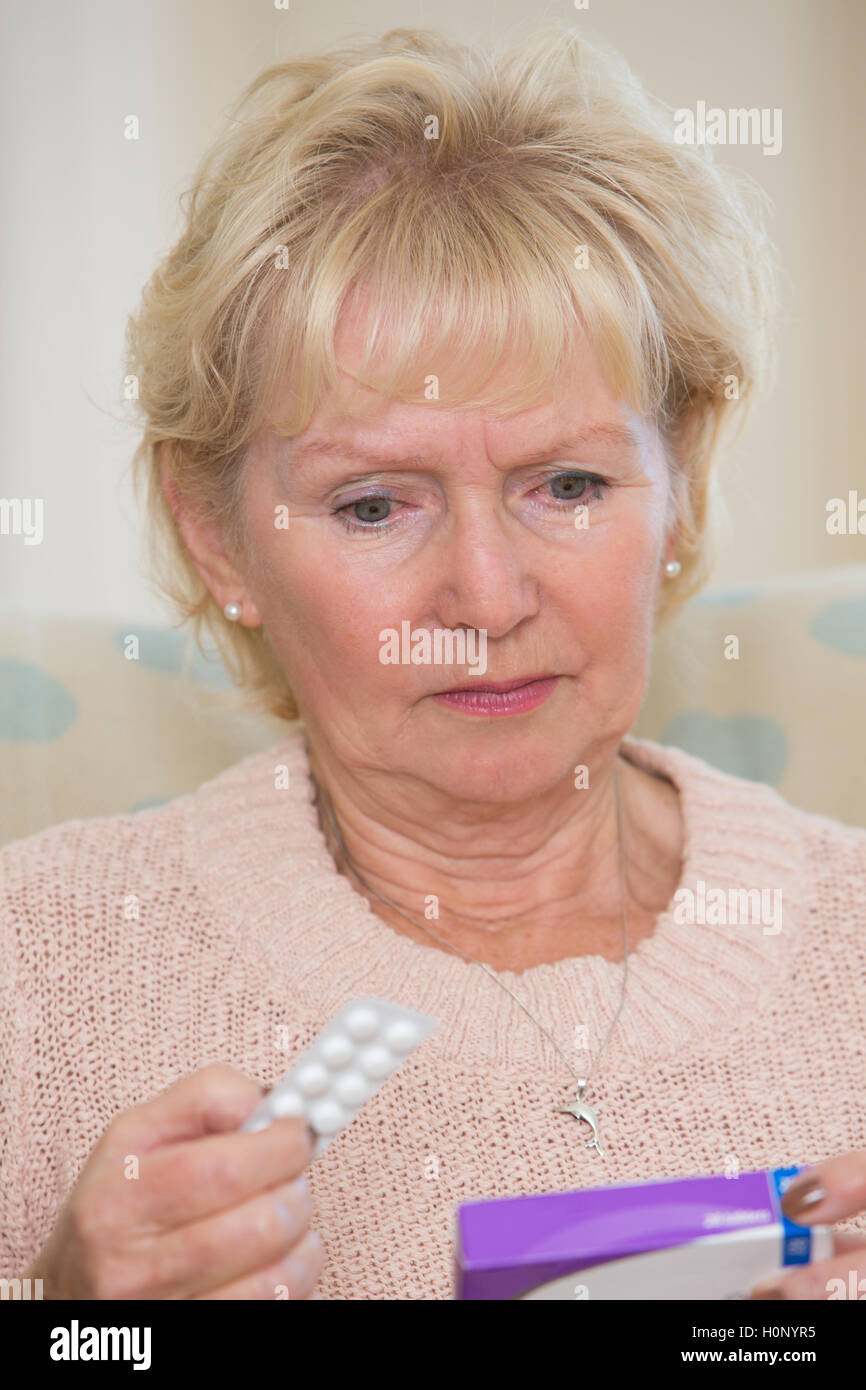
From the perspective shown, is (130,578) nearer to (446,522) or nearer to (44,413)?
(44,413)

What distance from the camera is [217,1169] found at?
0.80 metres

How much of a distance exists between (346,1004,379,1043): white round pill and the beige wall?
122cm

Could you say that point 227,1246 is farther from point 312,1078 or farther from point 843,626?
point 843,626

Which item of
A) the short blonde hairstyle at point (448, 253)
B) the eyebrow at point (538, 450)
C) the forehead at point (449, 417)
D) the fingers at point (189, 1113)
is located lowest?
the fingers at point (189, 1113)

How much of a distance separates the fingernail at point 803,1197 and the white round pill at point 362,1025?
0.25 metres

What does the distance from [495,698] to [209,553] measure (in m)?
0.37

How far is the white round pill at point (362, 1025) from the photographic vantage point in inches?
31.3

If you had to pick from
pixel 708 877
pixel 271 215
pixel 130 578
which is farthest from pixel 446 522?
pixel 130 578

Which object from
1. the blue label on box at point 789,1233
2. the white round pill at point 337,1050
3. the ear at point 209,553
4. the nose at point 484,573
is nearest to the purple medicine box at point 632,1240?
the blue label on box at point 789,1233

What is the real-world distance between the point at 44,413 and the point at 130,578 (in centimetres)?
27

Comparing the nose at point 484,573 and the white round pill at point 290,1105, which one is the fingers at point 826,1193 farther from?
the nose at point 484,573

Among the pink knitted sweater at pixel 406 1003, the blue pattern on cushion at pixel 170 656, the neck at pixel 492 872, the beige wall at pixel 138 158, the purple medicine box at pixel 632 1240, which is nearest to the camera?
the purple medicine box at pixel 632 1240

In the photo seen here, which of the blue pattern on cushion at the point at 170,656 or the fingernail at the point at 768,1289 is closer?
the fingernail at the point at 768,1289

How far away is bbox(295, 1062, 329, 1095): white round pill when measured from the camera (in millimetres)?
802
